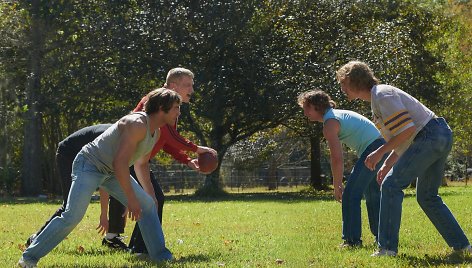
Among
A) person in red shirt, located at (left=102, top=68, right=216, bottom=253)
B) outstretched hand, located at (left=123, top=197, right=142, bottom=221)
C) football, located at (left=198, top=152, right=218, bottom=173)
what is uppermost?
person in red shirt, located at (left=102, top=68, right=216, bottom=253)

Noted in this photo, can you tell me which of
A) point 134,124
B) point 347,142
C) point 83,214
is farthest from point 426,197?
point 83,214

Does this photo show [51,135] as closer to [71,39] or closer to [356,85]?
[71,39]

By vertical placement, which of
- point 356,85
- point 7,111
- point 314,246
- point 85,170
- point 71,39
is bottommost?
point 314,246

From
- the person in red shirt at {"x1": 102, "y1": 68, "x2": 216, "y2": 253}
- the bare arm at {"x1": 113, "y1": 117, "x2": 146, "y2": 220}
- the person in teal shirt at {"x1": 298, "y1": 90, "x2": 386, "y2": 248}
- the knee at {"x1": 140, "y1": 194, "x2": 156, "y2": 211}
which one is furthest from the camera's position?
the person in teal shirt at {"x1": 298, "y1": 90, "x2": 386, "y2": 248}

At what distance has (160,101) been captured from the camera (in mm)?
7828

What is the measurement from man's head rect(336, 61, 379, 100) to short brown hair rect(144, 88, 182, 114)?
1.59 metres

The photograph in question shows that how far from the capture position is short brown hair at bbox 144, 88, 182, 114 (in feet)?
25.6

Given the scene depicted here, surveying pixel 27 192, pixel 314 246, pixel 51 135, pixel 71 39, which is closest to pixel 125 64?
→ pixel 71 39

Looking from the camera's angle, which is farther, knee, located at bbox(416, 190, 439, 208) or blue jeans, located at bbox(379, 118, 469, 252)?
knee, located at bbox(416, 190, 439, 208)

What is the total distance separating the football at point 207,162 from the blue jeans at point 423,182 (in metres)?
1.96

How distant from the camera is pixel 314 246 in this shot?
10055 mm

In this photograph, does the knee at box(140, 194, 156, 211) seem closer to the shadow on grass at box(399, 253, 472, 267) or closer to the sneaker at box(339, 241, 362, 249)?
the shadow on grass at box(399, 253, 472, 267)

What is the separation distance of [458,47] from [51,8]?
27228mm

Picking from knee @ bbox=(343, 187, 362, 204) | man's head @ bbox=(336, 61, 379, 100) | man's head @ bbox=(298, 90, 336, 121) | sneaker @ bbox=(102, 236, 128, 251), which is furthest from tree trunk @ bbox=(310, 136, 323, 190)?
man's head @ bbox=(336, 61, 379, 100)
